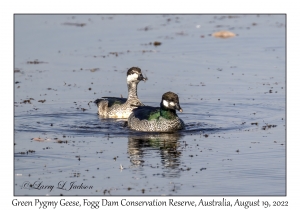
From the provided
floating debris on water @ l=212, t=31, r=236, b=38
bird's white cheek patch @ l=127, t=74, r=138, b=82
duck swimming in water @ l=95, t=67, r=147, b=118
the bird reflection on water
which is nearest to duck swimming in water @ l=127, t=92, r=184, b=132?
the bird reflection on water

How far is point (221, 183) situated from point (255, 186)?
66 centimetres

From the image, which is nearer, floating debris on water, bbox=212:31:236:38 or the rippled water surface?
the rippled water surface

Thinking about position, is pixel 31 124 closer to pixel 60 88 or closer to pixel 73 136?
pixel 73 136

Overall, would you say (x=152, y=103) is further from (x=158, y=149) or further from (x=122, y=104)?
(x=158, y=149)

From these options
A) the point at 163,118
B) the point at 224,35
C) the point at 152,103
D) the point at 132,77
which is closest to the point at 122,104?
the point at 132,77

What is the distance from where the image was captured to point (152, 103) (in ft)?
79.4

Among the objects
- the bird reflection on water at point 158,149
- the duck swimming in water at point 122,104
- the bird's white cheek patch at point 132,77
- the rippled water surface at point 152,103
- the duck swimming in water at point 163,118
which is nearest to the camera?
the rippled water surface at point 152,103

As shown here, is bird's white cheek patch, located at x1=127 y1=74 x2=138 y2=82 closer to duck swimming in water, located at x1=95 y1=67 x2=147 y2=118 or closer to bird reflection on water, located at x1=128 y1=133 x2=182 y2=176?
duck swimming in water, located at x1=95 y1=67 x2=147 y2=118

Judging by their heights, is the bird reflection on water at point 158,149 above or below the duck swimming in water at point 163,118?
below

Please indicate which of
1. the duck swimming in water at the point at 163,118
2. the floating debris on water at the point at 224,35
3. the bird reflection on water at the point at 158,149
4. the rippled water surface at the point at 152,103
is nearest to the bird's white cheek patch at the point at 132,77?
the rippled water surface at the point at 152,103

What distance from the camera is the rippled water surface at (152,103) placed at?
15531mm

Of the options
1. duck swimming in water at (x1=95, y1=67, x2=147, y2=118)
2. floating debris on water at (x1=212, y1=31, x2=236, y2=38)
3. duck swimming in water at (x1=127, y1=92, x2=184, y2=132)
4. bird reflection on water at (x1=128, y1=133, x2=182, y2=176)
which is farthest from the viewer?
floating debris on water at (x1=212, y1=31, x2=236, y2=38)

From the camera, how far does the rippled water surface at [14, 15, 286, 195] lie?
1553 centimetres

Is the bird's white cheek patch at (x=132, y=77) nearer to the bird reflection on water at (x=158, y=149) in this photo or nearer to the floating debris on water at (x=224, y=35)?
the bird reflection on water at (x=158, y=149)
